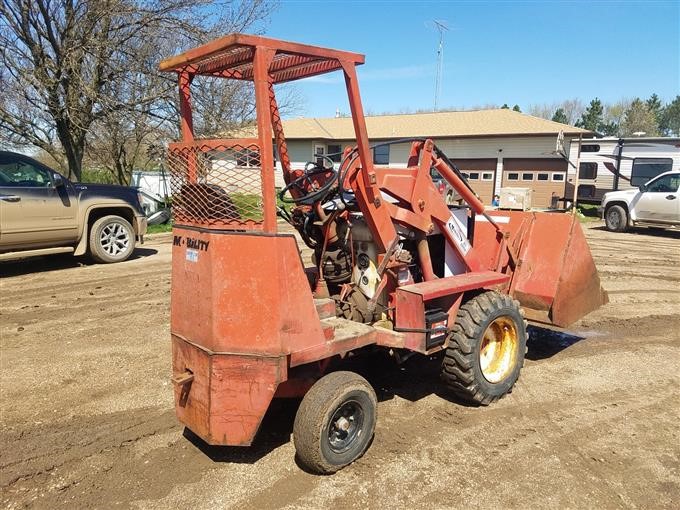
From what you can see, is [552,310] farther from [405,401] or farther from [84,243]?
[84,243]

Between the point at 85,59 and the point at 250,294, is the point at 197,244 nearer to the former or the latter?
the point at 250,294

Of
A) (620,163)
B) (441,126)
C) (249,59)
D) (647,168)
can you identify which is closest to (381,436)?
(249,59)

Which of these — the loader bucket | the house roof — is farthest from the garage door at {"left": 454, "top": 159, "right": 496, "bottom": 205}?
the loader bucket

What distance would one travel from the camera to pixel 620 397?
449 centimetres

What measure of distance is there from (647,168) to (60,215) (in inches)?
785

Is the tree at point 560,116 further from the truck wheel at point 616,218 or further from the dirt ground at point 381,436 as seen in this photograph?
the dirt ground at point 381,436

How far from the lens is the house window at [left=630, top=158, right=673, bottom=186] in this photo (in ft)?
64.7

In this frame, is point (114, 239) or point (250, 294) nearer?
point (250, 294)

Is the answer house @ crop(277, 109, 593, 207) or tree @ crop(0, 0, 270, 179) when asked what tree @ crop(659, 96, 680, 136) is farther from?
tree @ crop(0, 0, 270, 179)

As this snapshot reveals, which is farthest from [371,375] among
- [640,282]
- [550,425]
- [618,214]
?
[618,214]

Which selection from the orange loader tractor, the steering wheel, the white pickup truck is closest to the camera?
the orange loader tractor

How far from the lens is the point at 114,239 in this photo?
9984mm

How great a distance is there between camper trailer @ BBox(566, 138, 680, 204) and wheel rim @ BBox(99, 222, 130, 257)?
18441mm

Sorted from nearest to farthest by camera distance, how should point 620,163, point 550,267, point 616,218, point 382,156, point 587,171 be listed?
1. point 550,267
2. point 616,218
3. point 620,163
4. point 587,171
5. point 382,156
